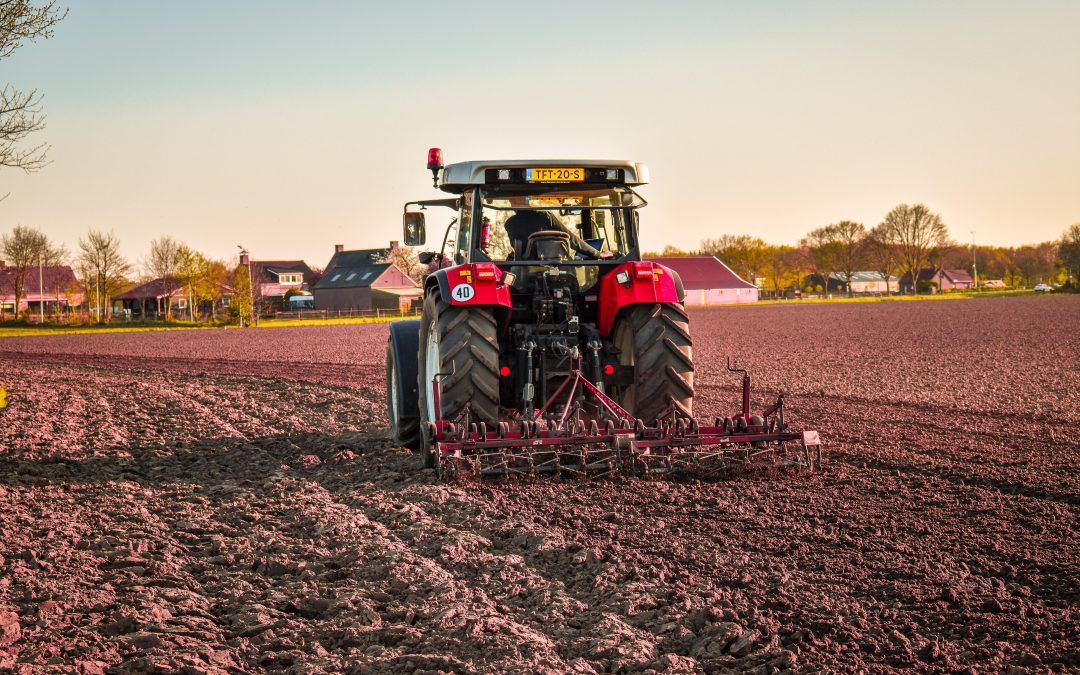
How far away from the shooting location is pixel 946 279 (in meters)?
130

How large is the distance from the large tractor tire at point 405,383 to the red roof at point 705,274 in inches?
3164

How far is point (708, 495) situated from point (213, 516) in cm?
322

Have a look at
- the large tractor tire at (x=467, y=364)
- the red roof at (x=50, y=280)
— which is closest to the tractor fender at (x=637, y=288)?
the large tractor tire at (x=467, y=364)

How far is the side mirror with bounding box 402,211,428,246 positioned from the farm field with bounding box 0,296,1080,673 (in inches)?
76.3

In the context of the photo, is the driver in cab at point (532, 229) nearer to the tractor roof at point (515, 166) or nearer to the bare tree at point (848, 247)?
the tractor roof at point (515, 166)

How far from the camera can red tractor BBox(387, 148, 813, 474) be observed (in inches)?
264

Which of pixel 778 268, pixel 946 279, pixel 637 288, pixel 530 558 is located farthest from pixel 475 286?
pixel 946 279

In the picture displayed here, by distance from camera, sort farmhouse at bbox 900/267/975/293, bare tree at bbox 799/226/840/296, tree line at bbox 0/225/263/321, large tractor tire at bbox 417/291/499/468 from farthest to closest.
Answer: farmhouse at bbox 900/267/975/293
bare tree at bbox 799/226/840/296
tree line at bbox 0/225/263/321
large tractor tire at bbox 417/291/499/468

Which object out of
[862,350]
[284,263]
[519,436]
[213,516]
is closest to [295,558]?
[213,516]

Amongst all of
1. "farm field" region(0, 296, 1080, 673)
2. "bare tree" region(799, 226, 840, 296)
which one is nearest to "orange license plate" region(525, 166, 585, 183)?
"farm field" region(0, 296, 1080, 673)

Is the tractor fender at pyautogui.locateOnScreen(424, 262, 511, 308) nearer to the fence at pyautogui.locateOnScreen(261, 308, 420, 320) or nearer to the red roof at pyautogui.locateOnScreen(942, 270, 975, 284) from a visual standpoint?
the fence at pyautogui.locateOnScreen(261, 308, 420, 320)

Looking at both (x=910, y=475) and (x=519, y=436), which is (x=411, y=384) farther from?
(x=910, y=475)

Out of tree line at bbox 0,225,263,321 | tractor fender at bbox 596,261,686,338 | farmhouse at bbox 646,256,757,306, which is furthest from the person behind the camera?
farmhouse at bbox 646,256,757,306

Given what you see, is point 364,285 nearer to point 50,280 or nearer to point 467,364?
point 50,280
